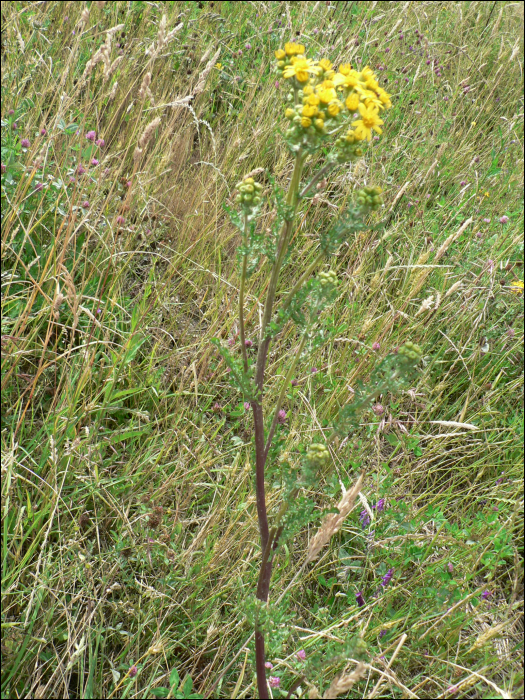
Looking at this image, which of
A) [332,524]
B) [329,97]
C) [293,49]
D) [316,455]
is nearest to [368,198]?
[329,97]

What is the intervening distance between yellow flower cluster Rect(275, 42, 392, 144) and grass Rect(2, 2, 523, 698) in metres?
0.83

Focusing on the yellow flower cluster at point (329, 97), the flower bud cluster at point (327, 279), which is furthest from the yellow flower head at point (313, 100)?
the flower bud cluster at point (327, 279)

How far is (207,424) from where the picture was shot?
2.06 meters

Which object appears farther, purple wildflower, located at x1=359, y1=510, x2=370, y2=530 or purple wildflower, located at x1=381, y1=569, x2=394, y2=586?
purple wildflower, located at x1=359, y1=510, x2=370, y2=530

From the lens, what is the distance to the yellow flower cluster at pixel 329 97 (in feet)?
3.85

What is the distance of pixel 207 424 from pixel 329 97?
49.5 inches

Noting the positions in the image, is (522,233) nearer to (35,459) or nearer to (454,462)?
(454,462)

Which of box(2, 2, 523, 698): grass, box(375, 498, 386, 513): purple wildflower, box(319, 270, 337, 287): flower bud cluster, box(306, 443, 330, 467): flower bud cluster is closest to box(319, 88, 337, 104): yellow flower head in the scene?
box(319, 270, 337, 287): flower bud cluster

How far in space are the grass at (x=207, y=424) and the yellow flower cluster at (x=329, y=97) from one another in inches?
32.6

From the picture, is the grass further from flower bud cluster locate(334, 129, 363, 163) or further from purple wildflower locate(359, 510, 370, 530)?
flower bud cluster locate(334, 129, 363, 163)

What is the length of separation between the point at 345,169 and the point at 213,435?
1773 millimetres

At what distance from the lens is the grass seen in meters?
1.58

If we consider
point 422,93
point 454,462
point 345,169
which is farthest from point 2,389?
point 422,93

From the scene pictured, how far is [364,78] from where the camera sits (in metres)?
1.26
